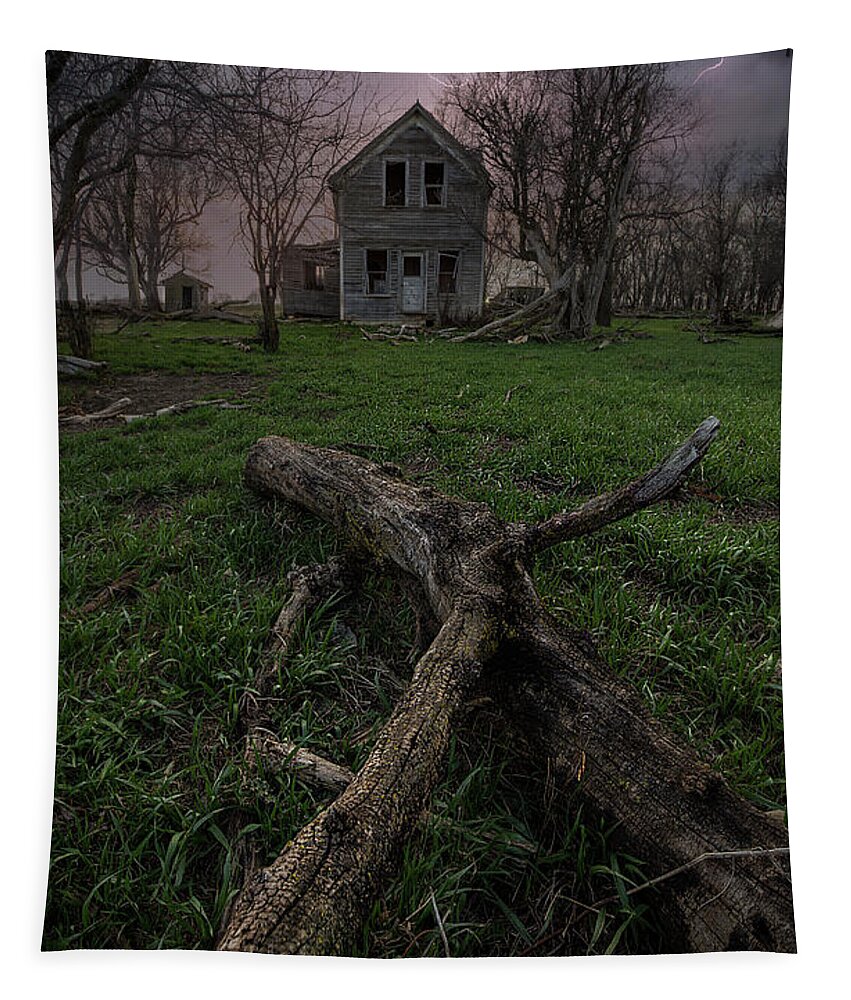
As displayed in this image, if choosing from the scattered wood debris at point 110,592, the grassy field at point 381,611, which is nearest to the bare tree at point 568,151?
the grassy field at point 381,611

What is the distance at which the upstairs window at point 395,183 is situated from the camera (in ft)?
7.23

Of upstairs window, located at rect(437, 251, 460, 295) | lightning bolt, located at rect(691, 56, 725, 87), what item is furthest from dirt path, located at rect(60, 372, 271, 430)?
lightning bolt, located at rect(691, 56, 725, 87)

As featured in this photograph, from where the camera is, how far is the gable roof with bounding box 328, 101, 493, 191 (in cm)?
219

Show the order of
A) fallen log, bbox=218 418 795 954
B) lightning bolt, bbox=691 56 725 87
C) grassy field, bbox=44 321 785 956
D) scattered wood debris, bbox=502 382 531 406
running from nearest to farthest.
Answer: fallen log, bbox=218 418 795 954
grassy field, bbox=44 321 785 956
lightning bolt, bbox=691 56 725 87
scattered wood debris, bbox=502 382 531 406

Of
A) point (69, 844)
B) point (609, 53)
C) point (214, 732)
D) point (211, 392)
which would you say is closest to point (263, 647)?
point (214, 732)

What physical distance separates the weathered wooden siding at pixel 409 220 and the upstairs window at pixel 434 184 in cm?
1

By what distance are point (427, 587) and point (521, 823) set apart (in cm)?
63

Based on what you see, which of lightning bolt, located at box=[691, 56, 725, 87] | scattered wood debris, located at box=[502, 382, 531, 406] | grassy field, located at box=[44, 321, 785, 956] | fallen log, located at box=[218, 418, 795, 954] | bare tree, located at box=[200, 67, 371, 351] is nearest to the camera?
fallen log, located at box=[218, 418, 795, 954]

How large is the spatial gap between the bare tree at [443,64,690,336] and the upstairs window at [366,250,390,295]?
39 centimetres

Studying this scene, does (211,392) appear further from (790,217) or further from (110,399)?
(790,217)

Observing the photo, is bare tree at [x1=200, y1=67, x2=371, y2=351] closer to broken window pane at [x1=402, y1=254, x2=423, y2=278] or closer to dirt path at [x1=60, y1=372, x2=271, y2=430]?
dirt path at [x1=60, y1=372, x2=271, y2=430]

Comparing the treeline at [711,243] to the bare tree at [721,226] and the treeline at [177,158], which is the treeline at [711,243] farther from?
the treeline at [177,158]

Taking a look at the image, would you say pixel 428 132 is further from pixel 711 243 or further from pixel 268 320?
pixel 711 243

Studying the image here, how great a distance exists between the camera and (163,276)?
221 cm
